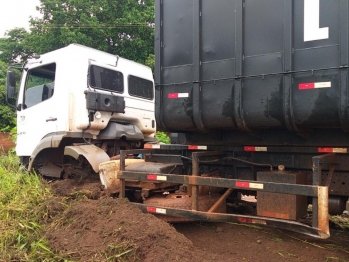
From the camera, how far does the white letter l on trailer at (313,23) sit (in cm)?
312

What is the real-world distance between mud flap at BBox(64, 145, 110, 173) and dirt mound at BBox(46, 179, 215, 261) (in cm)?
61

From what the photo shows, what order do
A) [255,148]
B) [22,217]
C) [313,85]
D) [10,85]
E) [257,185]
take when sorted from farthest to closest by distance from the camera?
[10,85] < [22,217] < [255,148] < [257,185] < [313,85]

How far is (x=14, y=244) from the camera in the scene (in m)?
3.74

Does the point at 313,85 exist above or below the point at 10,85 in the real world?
below

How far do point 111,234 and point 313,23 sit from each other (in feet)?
9.35

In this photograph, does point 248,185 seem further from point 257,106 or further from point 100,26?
point 100,26

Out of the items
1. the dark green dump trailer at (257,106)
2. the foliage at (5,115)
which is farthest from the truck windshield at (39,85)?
the foliage at (5,115)

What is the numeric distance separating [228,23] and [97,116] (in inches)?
109

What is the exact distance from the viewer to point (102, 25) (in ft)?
58.7

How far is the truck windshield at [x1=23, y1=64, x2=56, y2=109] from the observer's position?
5.77 metres

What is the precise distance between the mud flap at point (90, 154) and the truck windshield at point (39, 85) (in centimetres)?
119

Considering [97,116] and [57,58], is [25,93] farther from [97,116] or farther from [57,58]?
[97,116]

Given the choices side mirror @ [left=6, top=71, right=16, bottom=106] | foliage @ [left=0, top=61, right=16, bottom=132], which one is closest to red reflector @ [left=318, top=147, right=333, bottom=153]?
side mirror @ [left=6, top=71, right=16, bottom=106]

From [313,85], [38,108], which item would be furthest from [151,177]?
[38,108]
